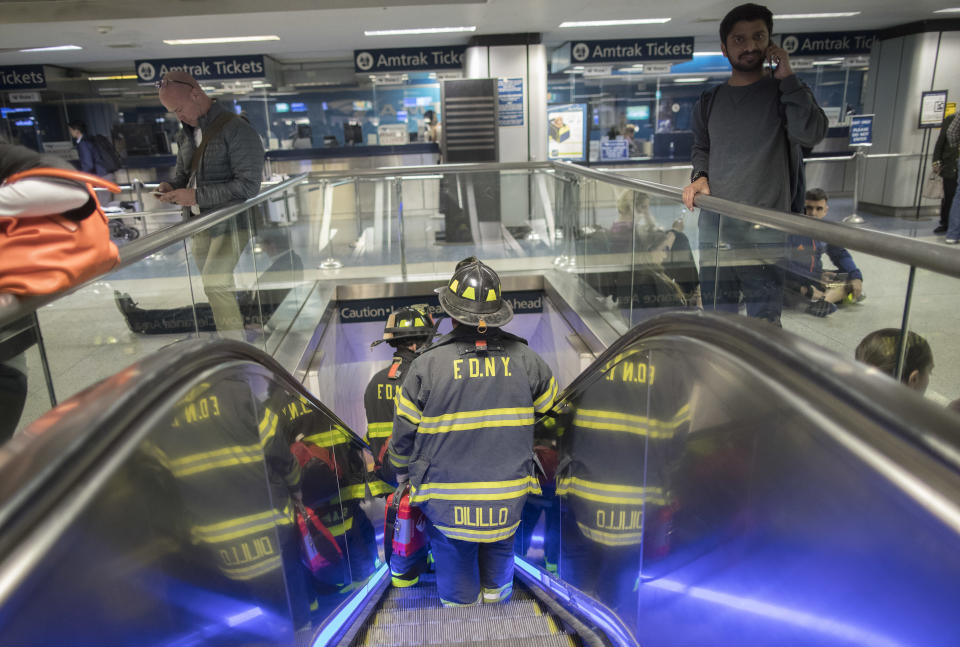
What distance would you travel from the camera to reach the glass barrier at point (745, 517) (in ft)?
3.00

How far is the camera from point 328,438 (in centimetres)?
348

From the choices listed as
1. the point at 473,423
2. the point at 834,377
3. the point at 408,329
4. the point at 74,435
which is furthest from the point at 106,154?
the point at 834,377

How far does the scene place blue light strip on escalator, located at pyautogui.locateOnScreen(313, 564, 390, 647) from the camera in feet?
8.41

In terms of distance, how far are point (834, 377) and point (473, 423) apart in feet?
7.23

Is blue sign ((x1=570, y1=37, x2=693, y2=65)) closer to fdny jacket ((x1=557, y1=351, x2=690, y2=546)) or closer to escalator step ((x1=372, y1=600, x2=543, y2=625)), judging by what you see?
fdny jacket ((x1=557, y1=351, x2=690, y2=546))

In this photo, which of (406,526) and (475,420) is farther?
(406,526)

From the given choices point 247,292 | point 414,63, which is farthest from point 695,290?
point 414,63

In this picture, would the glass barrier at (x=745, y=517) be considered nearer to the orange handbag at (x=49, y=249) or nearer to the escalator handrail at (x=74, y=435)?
the escalator handrail at (x=74, y=435)

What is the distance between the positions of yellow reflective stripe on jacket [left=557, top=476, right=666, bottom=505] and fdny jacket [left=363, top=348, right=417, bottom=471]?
1.57m

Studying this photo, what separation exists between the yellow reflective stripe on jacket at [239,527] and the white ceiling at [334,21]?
7724mm

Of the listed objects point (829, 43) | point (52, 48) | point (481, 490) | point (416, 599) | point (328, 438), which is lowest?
point (416, 599)

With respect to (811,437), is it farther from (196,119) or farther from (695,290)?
(196,119)

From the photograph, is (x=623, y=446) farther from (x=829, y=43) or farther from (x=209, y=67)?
(x=829, y=43)

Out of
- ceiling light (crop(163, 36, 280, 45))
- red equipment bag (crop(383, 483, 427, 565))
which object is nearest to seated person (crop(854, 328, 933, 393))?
red equipment bag (crop(383, 483, 427, 565))
